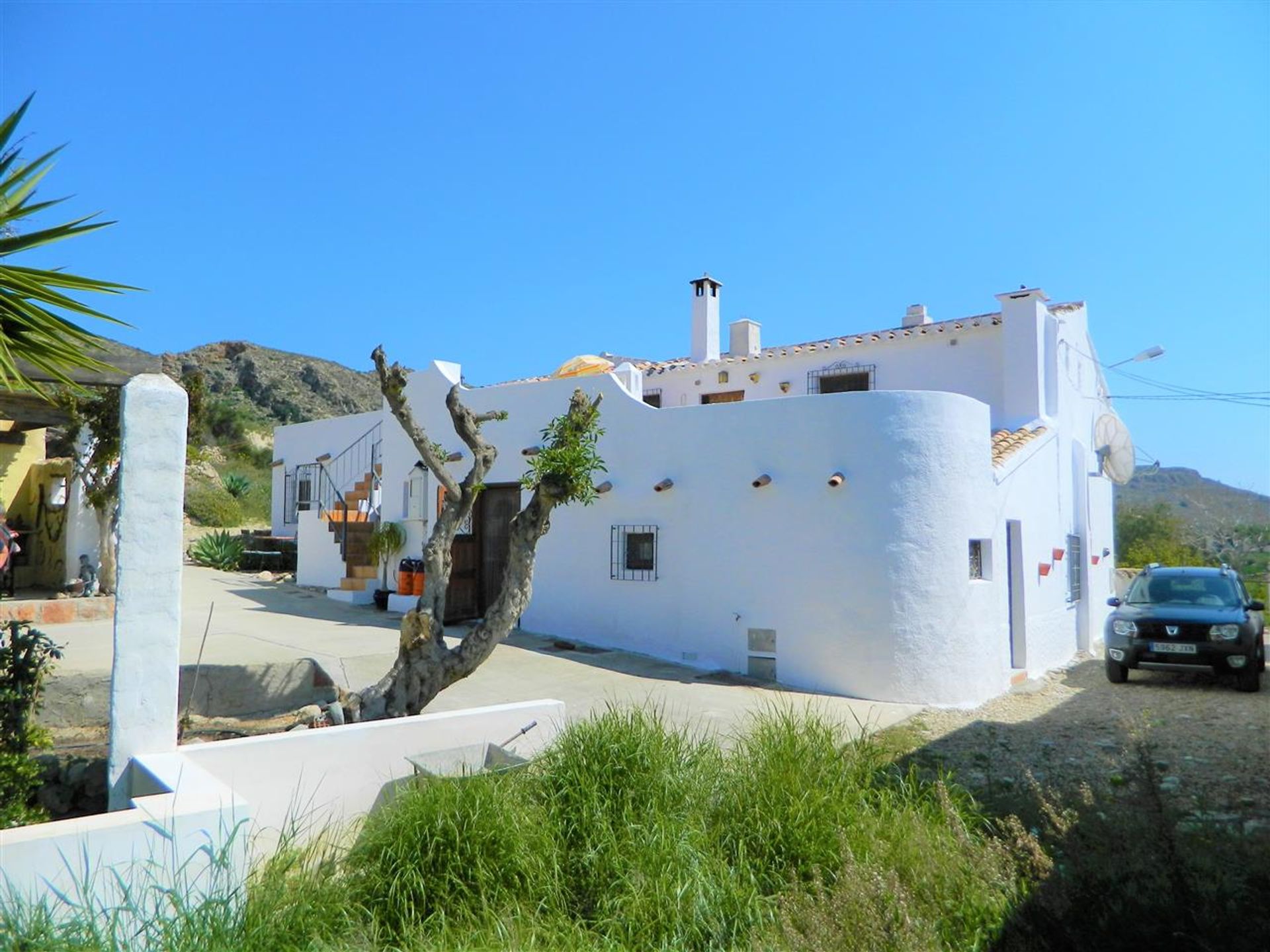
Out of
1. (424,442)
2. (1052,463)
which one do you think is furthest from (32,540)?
(1052,463)

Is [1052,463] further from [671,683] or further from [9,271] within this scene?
[9,271]

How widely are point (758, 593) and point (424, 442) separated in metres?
5.43

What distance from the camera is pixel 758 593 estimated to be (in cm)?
1111

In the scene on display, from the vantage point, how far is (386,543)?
610 inches

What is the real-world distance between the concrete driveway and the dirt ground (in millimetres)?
932

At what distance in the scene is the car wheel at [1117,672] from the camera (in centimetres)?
1160

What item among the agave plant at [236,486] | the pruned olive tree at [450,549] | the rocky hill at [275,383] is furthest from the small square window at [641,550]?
the rocky hill at [275,383]

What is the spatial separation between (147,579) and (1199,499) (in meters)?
66.7

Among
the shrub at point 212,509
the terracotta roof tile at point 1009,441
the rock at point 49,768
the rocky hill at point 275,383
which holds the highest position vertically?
the rocky hill at point 275,383

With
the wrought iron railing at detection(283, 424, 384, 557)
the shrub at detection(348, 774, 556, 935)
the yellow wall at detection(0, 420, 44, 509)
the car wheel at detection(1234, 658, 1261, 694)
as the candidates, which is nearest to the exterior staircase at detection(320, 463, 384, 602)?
the wrought iron railing at detection(283, 424, 384, 557)

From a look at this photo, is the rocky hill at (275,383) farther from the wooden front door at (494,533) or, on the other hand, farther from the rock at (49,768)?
the rock at (49,768)

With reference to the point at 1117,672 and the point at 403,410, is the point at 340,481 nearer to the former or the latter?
the point at 403,410

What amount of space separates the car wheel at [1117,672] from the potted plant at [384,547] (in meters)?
11.7

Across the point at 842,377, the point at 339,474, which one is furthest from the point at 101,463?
the point at 842,377
